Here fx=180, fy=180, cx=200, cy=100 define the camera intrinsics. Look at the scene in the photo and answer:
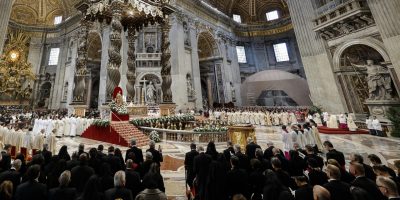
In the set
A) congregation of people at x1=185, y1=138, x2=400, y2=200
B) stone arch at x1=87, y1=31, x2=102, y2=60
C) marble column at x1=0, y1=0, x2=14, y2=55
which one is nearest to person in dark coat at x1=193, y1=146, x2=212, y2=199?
congregation of people at x1=185, y1=138, x2=400, y2=200

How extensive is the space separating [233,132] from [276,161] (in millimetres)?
4087

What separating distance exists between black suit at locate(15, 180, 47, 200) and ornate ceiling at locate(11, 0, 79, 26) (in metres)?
31.8

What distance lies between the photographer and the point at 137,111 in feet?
38.4

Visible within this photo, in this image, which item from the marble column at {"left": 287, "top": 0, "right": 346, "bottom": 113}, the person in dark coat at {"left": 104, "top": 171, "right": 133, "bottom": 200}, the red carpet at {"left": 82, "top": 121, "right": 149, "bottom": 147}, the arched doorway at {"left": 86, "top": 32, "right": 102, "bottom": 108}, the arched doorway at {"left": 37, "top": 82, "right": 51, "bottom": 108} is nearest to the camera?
the person in dark coat at {"left": 104, "top": 171, "right": 133, "bottom": 200}

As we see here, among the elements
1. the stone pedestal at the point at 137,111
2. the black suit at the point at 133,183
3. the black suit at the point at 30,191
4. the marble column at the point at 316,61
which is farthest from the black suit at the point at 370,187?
the marble column at the point at 316,61

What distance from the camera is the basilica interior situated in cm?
909

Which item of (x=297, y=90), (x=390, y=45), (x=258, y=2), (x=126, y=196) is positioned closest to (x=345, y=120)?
(x=390, y=45)

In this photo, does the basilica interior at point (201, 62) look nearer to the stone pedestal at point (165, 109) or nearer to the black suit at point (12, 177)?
the stone pedestal at point (165, 109)

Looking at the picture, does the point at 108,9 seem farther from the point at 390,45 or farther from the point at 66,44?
the point at 66,44

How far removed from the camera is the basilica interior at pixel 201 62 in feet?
29.8

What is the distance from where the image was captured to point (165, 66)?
11094 millimetres

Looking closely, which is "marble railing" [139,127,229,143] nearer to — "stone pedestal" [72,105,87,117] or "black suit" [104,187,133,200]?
"stone pedestal" [72,105,87,117]

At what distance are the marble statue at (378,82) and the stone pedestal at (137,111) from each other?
13927 mm

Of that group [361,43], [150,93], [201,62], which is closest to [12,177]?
[361,43]
